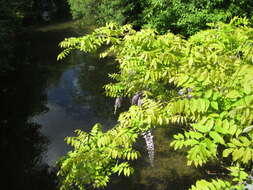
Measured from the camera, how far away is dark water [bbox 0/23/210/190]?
270 inches

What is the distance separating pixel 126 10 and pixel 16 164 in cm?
1112

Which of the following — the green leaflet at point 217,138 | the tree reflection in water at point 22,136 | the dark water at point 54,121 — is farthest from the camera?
the tree reflection in water at point 22,136

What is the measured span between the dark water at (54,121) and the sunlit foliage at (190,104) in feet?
10.2

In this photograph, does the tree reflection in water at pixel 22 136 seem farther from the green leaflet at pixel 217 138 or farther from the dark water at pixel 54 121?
the green leaflet at pixel 217 138

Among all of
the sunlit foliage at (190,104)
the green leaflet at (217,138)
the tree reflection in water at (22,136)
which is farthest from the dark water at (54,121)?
the green leaflet at (217,138)

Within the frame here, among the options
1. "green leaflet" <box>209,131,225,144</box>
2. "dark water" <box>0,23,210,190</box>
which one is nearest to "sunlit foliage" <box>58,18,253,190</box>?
"green leaflet" <box>209,131,225,144</box>

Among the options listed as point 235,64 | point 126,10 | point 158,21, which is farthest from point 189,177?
point 126,10

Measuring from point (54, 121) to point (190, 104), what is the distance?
8.48 m

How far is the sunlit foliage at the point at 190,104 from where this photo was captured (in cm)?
225

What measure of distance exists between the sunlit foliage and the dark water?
3.10 metres

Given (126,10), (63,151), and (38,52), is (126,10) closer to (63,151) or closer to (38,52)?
(38,52)

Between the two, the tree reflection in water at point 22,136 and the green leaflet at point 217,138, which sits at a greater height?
the green leaflet at point 217,138

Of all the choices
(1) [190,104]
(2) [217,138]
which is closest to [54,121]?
(1) [190,104]

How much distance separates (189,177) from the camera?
21.5 feet
